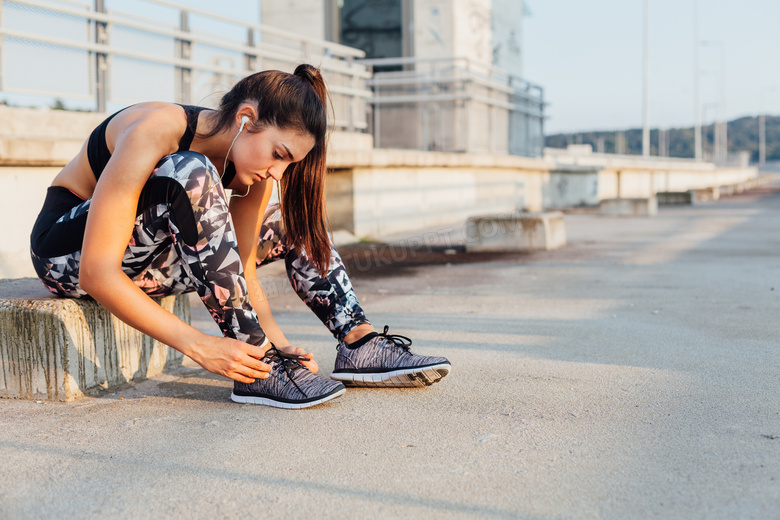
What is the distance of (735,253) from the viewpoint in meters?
7.25

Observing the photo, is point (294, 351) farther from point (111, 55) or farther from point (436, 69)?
point (436, 69)

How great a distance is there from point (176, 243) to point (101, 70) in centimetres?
438

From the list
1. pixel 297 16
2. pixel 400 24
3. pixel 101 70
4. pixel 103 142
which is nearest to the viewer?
pixel 103 142

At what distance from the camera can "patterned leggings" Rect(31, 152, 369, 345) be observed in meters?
2.18

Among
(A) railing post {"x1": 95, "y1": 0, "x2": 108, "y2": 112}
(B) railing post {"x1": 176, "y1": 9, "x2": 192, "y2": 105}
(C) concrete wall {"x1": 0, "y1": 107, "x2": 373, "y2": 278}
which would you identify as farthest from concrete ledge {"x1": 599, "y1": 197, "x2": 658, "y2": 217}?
(C) concrete wall {"x1": 0, "y1": 107, "x2": 373, "y2": 278}

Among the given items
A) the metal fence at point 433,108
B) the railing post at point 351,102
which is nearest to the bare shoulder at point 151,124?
the railing post at point 351,102

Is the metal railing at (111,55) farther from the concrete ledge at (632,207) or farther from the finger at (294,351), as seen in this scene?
the concrete ledge at (632,207)

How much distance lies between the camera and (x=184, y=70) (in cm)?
690

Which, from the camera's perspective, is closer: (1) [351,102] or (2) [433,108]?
(1) [351,102]

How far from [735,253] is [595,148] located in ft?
308

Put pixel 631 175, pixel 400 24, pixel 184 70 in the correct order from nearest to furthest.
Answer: pixel 184 70
pixel 400 24
pixel 631 175

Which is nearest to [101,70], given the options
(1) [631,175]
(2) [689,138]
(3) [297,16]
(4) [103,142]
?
(4) [103,142]

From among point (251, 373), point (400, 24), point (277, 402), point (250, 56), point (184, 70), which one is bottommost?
point (277, 402)

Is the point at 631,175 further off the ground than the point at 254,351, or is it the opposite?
the point at 631,175
